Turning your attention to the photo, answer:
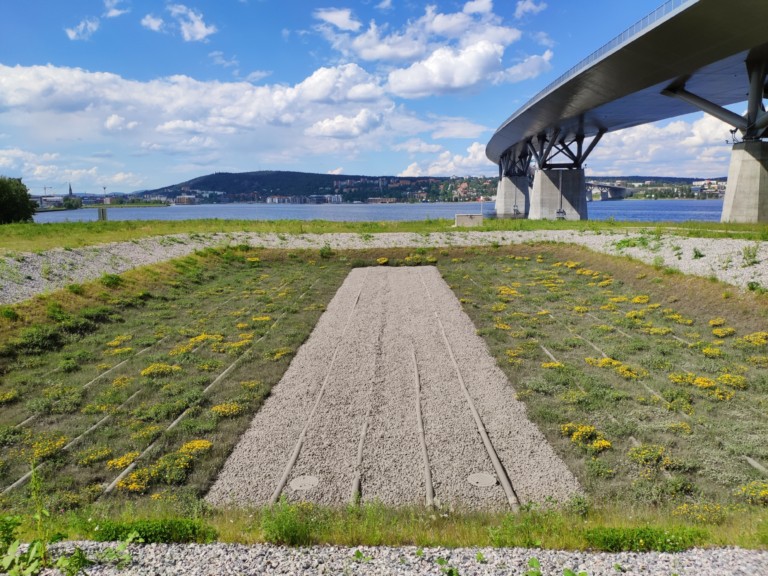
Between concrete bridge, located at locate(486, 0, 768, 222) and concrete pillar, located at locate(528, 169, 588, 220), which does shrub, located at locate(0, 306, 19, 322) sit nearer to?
concrete bridge, located at locate(486, 0, 768, 222)

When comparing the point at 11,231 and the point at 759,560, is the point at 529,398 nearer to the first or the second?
the point at 759,560

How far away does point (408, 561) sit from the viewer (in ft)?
20.1

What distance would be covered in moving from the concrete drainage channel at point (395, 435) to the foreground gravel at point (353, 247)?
10935 mm

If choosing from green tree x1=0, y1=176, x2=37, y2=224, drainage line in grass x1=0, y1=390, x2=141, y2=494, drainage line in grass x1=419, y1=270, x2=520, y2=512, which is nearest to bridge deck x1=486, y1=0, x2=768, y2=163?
drainage line in grass x1=419, y1=270, x2=520, y2=512

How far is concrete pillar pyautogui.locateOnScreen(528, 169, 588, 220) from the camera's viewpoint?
76.0 m

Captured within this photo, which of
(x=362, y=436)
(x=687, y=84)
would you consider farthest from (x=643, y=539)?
(x=687, y=84)

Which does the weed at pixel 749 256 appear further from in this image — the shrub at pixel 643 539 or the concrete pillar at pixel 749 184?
the concrete pillar at pixel 749 184

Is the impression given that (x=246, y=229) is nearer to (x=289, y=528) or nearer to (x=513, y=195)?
(x=289, y=528)

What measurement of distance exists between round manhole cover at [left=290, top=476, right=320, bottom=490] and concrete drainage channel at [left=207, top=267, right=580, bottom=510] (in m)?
0.02

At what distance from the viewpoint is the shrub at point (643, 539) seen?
6383mm

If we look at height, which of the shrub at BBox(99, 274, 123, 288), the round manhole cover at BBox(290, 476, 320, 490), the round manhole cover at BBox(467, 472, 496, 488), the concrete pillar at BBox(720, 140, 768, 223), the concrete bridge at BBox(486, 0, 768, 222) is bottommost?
the round manhole cover at BBox(290, 476, 320, 490)

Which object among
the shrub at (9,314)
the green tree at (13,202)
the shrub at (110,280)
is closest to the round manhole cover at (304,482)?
the shrub at (9,314)

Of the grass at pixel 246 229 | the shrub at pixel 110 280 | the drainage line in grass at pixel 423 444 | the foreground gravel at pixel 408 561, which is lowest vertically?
the drainage line in grass at pixel 423 444

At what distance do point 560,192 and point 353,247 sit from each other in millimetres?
49102
